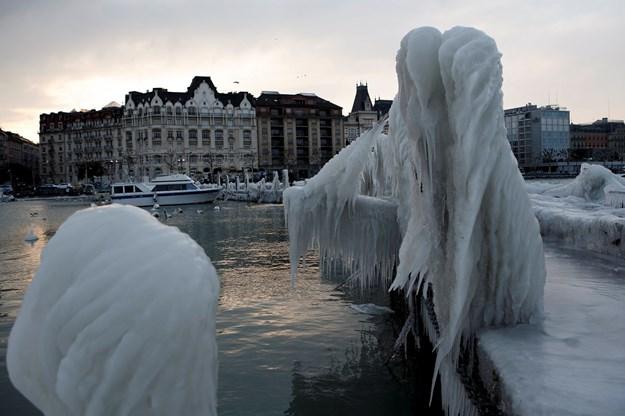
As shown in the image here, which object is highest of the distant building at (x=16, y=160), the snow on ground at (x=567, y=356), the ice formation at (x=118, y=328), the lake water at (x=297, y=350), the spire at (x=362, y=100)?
the spire at (x=362, y=100)

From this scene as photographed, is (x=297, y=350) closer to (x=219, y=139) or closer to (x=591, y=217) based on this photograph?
(x=591, y=217)

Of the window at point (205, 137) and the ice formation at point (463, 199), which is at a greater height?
the window at point (205, 137)

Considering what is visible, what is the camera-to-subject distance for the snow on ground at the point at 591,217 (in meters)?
6.84

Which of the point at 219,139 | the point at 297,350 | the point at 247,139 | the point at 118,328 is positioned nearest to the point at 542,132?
the point at 247,139

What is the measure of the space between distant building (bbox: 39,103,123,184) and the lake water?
94.1m

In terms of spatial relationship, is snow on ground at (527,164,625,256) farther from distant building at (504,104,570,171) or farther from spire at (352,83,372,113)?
distant building at (504,104,570,171)

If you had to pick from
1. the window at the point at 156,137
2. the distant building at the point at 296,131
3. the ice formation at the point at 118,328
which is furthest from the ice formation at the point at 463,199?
the distant building at the point at 296,131

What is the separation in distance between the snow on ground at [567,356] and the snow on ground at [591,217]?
2.29 metres

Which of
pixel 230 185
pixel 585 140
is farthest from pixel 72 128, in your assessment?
pixel 585 140

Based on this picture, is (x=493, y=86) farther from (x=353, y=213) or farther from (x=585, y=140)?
(x=585, y=140)

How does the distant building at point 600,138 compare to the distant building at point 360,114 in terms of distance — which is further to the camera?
the distant building at point 600,138

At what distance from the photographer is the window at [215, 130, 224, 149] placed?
97.8 m

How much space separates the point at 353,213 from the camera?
6.40 meters

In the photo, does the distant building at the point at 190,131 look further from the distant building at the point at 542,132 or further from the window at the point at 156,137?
the distant building at the point at 542,132
